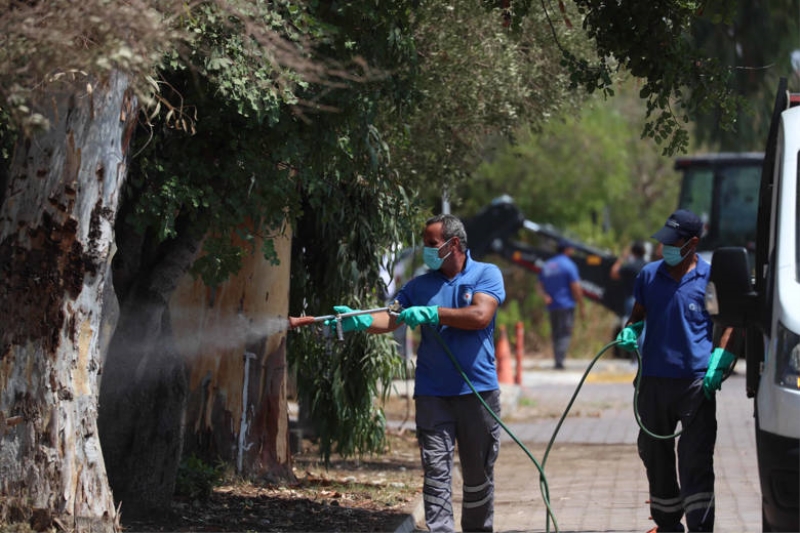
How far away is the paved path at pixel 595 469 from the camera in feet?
28.2

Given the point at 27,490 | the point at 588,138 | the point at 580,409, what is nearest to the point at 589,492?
the point at 27,490

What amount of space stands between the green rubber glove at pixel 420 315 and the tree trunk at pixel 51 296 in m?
1.65

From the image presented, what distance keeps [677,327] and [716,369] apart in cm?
34

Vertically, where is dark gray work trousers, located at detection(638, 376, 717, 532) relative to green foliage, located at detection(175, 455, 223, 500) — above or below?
above

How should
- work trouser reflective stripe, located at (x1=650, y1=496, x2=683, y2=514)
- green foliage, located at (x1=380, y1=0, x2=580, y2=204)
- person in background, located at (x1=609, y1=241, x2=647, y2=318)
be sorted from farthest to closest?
person in background, located at (x1=609, y1=241, x2=647, y2=318), green foliage, located at (x1=380, y1=0, x2=580, y2=204), work trouser reflective stripe, located at (x1=650, y1=496, x2=683, y2=514)

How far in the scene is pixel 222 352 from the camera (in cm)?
944

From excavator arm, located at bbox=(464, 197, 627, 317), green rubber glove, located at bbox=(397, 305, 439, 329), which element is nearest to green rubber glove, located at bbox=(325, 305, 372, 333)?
green rubber glove, located at bbox=(397, 305, 439, 329)

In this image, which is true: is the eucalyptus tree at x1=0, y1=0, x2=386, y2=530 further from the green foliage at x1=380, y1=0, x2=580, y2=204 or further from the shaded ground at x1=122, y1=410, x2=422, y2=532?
the green foliage at x1=380, y1=0, x2=580, y2=204

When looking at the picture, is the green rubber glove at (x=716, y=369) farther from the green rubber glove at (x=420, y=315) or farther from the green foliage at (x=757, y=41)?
the green foliage at (x=757, y=41)

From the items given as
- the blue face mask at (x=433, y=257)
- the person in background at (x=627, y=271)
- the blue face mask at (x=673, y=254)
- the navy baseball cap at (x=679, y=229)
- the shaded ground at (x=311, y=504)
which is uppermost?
the person in background at (x=627, y=271)

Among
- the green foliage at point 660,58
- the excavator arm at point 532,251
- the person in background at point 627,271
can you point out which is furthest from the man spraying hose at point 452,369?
the person in background at point 627,271

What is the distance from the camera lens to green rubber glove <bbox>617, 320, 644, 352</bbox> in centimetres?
733

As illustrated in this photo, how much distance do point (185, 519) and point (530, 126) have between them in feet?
16.2

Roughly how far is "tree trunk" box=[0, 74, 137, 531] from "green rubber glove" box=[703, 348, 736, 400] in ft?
10.8
